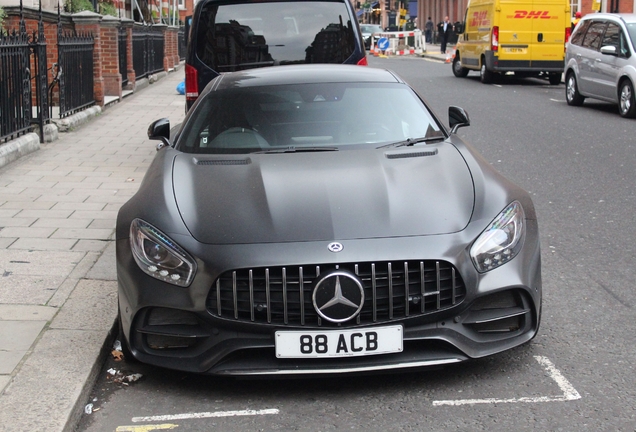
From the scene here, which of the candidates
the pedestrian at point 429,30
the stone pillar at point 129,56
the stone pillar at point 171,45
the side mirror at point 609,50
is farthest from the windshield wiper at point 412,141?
the pedestrian at point 429,30

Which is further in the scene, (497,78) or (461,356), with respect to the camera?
(497,78)

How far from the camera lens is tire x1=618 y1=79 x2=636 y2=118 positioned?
15.8m

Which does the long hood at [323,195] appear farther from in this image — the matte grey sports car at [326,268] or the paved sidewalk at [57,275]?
the paved sidewalk at [57,275]

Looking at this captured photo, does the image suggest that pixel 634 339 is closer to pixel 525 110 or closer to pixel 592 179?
pixel 592 179

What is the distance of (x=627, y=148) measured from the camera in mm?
12266

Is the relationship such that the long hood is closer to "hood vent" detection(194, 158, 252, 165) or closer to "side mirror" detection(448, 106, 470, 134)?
"hood vent" detection(194, 158, 252, 165)

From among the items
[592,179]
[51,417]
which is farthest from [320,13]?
[51,417]

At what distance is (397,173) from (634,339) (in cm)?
145

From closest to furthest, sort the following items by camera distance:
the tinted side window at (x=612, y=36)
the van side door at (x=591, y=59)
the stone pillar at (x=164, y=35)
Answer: the tinted side window at (x=612, y=36) < the van side door at (x=591, y=59) < the stone pillar at (x=164, y=35)

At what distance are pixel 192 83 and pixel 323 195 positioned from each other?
5456mm

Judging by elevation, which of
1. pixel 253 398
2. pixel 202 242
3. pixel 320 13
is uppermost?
pixel 320 13

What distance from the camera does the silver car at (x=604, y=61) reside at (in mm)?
16141

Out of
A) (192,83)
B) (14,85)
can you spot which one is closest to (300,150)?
(192,83)

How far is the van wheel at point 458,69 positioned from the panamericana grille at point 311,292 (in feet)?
78.9
